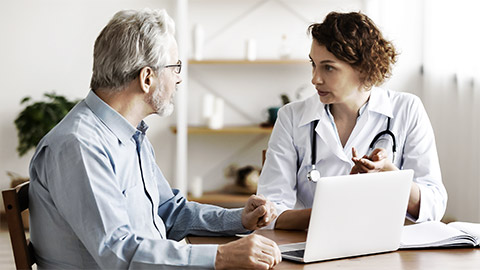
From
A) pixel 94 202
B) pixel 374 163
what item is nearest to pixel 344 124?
pixel 374 163

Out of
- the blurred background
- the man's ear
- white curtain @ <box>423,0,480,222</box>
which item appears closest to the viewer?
the man's ear

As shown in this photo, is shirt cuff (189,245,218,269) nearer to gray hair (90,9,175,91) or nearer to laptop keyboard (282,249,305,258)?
laptop keyboard (282,249,305,258)

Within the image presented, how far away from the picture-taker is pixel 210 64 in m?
5.25

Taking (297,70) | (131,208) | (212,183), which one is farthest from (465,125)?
(131,208)

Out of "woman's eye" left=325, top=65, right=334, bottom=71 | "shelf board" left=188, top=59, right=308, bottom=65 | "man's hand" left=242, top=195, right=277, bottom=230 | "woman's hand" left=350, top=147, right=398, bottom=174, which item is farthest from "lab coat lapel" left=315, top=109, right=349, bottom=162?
"shelf board" left=188, top=59, right=308, bottom=65

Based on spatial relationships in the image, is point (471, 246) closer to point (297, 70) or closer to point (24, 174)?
point (297, 70)

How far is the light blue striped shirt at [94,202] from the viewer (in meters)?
1.51

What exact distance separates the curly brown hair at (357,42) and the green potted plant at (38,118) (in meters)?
2.82

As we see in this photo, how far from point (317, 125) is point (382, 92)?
0.97ft

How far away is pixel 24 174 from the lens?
203 inches

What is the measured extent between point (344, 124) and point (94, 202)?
1.16 metres

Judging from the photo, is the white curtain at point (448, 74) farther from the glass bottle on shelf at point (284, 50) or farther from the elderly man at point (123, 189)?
the elderly man at point (123, 189)

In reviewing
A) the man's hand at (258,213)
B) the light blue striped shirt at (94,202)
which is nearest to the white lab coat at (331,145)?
the man's hand at (258,213)

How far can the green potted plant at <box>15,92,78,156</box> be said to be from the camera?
4.74 meters
